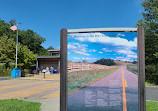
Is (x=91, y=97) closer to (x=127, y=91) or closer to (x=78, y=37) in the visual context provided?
(x=127, y=91)

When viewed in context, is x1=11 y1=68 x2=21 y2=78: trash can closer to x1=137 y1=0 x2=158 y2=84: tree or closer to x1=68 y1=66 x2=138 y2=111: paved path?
x1=137 y1=0 x2=158 y2=84: tree

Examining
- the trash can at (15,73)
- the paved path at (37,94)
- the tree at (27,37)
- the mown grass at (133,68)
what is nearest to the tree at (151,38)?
the paved path at (37,94)

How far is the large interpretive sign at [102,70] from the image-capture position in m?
2.68

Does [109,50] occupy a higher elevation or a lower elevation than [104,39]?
lower

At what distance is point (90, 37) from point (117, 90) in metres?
1.13

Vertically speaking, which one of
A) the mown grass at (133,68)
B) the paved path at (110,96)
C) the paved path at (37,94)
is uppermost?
the mown grass at (133,68)

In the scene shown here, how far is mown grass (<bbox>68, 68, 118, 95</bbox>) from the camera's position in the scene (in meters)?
2.79

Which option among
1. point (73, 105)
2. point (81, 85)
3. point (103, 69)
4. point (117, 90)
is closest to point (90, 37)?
point (103, 69)

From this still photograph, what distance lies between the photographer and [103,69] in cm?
291

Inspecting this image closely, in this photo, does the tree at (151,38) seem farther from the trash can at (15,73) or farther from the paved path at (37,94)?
the trash can at (15,73)

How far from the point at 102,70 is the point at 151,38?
11582 millimetres

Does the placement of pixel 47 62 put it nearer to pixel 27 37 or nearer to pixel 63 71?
pixel 27 37

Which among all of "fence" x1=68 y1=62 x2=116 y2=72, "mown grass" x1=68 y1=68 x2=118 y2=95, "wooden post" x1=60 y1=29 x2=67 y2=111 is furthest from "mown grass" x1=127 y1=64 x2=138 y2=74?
"wooden post" x1=60 y1=29 x2=67 y2=111

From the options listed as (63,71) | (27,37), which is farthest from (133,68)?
(27,37)
